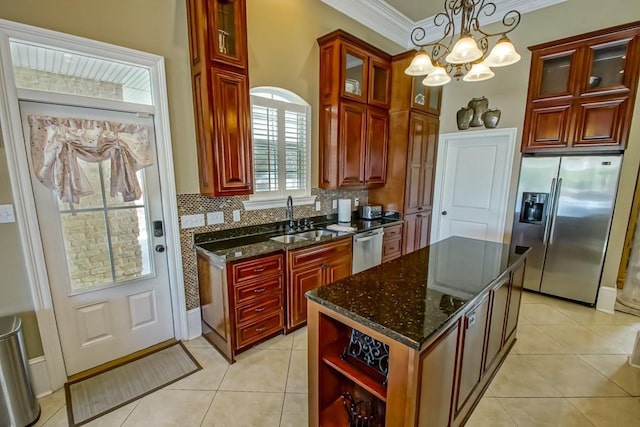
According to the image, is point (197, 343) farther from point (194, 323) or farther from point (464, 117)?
point (464, 117)

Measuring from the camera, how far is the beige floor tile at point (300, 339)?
8.39 feet

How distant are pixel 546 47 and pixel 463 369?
360cm

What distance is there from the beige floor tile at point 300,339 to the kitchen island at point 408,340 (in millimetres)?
1015

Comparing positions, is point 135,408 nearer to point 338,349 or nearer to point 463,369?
point 338,349

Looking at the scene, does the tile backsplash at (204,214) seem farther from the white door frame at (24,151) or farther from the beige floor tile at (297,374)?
the beige floor tile at (297,374)

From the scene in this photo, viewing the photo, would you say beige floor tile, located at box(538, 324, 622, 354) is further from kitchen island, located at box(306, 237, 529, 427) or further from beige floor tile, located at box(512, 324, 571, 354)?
kitchen island, located at box(306, 237, 529, 427)

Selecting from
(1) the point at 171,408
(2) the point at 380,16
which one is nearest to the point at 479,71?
(2) the point at 380,16

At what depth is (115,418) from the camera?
1825 mm

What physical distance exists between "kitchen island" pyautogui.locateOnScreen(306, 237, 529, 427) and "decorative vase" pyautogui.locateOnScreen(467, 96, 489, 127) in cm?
249

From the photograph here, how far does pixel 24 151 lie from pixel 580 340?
464 centimetres

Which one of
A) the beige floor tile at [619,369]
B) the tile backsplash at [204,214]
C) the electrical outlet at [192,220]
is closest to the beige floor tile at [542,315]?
the beige floor tile at [619,369]

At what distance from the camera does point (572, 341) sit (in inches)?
105

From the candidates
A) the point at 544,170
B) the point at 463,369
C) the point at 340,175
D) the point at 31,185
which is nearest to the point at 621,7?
the point at 544,170

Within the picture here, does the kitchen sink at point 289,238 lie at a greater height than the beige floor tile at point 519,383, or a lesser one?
greater
